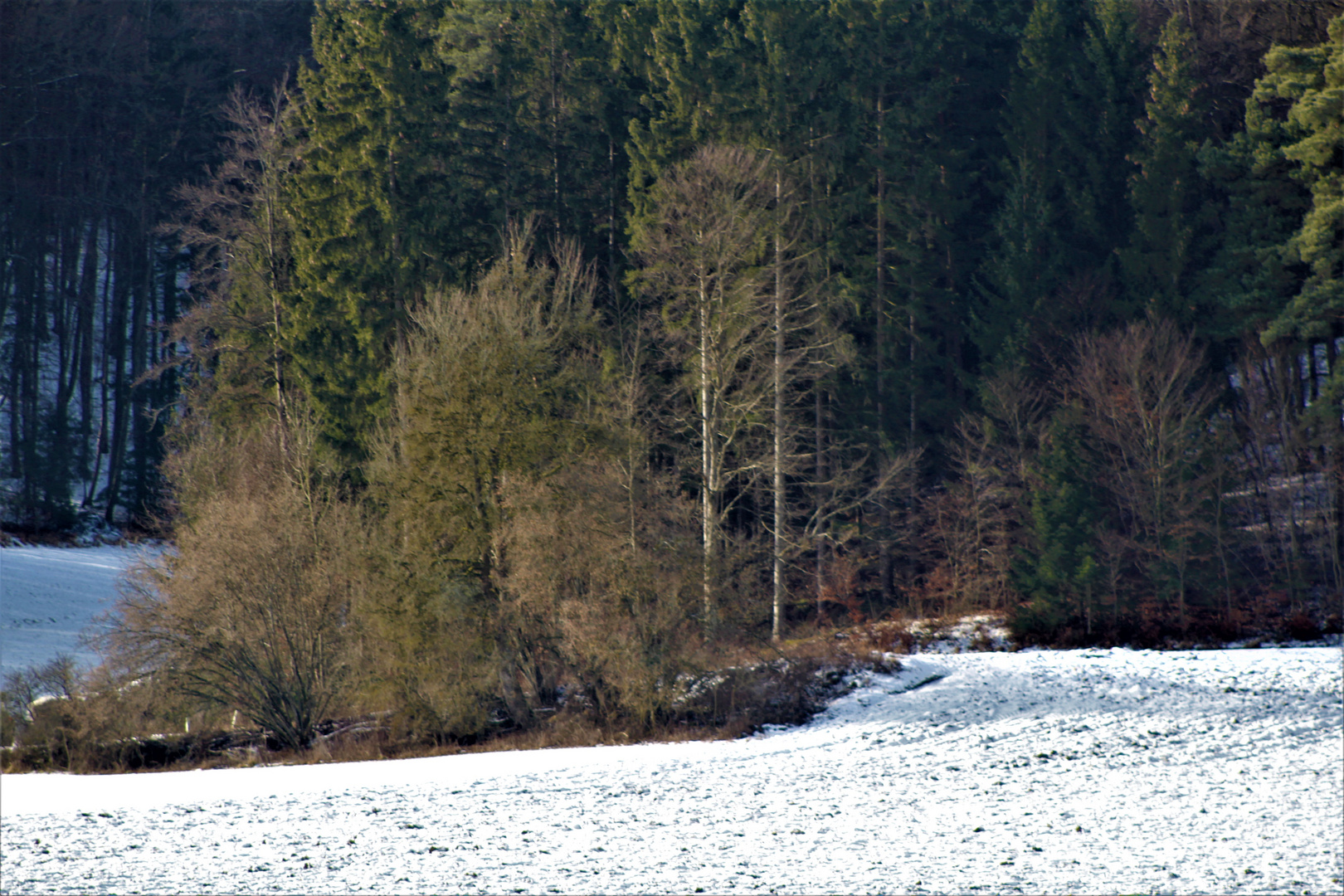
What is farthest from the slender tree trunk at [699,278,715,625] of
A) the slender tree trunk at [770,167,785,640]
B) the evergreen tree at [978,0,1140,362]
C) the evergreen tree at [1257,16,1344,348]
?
the evergreen tree at [1257,16,1344,348]

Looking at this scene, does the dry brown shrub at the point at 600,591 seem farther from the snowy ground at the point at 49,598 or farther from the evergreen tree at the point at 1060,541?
the evergreen tree at the point at 1060,541

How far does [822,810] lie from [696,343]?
1848cm

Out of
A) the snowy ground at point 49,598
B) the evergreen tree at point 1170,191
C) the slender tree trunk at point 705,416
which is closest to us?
the slender tree trunk at point 705,416

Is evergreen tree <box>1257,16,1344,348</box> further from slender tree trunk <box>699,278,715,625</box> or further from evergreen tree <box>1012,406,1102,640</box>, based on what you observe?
slender tree trunk <box>699,278,715,625</box>

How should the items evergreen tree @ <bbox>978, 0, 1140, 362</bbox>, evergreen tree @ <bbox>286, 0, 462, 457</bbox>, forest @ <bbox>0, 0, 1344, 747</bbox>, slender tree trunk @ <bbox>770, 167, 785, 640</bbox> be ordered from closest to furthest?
forest @ <bbox>0, 0, 1344, 747</bbox> < slender tree trunk @ <bbox>770, 167, 785, 640</bbox> < evergreen tree @ <bbox>286, 0, 462, 457</bbox> < evergreen tree @ <bbox>978, 0, 1140, 362</bbox>

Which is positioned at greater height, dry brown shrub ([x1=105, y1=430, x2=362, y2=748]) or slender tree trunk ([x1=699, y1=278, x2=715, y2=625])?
slender tree trunk ([x1=699, y1=278, x2=715, y2=625])

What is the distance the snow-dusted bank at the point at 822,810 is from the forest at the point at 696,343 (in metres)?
3.86

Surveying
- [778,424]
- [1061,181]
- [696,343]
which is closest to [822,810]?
[778,424]

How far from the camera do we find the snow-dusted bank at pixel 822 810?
10.5 m

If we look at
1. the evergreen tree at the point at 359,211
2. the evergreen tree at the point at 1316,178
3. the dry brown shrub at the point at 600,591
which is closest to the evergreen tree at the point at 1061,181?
the evergreen tree at the point at 1316,178

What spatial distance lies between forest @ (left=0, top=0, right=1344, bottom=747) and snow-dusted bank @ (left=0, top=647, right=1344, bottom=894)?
386 centimetres

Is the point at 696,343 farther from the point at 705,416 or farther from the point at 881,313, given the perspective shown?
the point at 881,313

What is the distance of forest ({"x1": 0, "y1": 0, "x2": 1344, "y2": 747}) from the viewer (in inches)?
813

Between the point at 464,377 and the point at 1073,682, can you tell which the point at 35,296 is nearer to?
the point at 464,377
